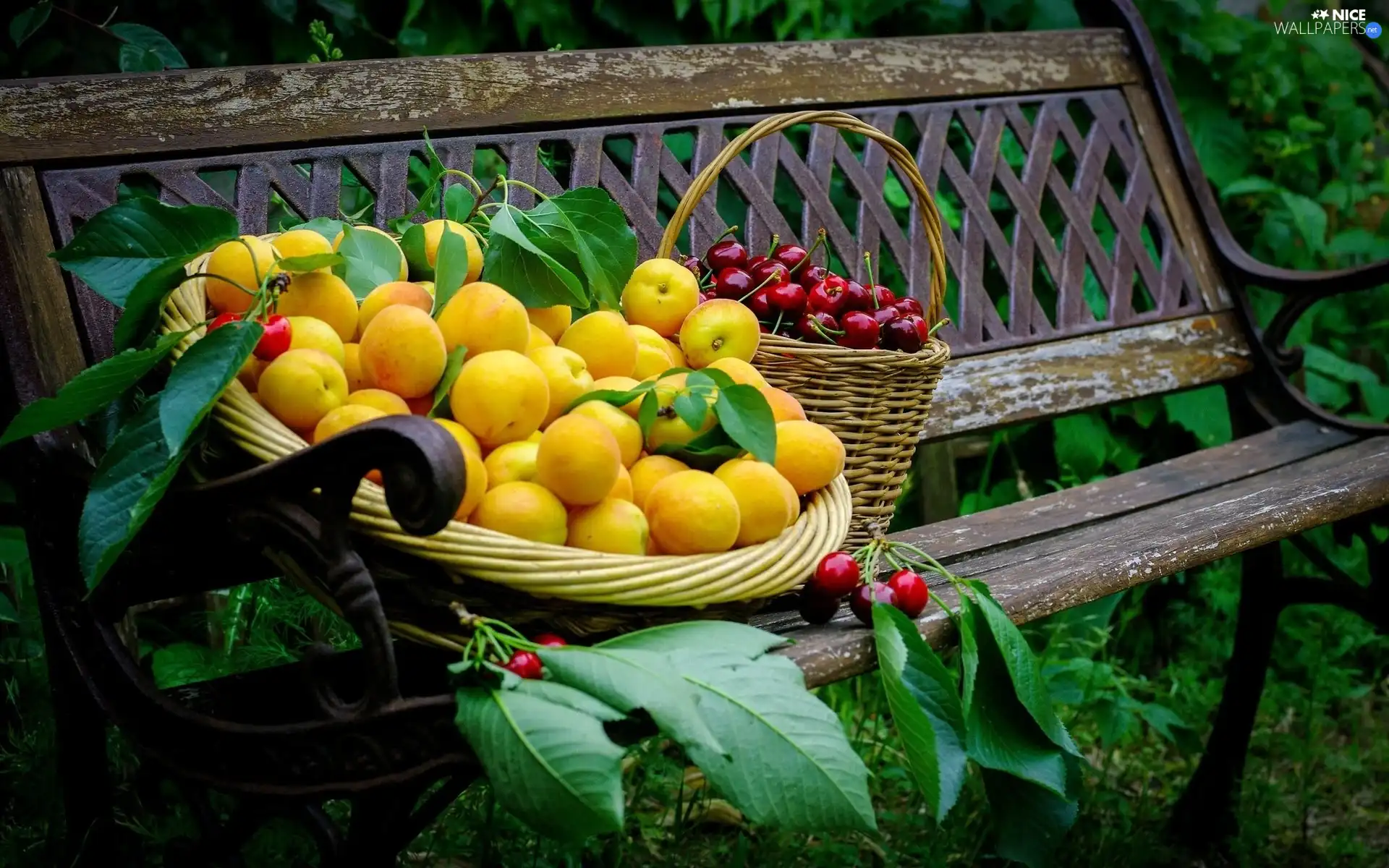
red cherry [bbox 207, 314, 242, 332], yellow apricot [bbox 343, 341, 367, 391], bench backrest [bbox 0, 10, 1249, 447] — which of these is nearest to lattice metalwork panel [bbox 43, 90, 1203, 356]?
bench backrest [bbox 0, 10, 1249, 447]

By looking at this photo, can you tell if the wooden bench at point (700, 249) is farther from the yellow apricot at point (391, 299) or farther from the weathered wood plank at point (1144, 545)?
the yellow apricot at point (391, 299)

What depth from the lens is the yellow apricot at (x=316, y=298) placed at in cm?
120

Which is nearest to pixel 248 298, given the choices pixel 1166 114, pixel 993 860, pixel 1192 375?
pixel 993 860

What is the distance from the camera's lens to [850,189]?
216 centimetres

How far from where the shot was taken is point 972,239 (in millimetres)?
2240

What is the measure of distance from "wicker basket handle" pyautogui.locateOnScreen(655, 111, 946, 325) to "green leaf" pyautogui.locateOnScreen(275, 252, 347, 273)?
0.48 meters

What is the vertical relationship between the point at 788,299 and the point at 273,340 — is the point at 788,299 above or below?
below

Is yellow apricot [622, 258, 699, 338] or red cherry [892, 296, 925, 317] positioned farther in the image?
red cherry [892, 296, 925, 317]

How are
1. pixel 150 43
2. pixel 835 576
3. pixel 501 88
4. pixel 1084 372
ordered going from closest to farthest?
pixel 835 576
pixel 501 88
pixel 150 43
pixel 1084 372

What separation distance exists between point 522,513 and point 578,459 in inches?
2.7

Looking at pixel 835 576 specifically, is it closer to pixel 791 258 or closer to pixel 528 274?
pixel 528 274

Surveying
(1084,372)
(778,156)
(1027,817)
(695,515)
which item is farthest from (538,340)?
(1084,372)

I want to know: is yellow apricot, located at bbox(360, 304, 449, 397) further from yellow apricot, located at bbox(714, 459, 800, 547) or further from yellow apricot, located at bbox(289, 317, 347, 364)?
yellow apricot, located at bbox(714, 459, 800, 547)

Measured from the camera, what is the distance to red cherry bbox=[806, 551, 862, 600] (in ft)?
4.04
